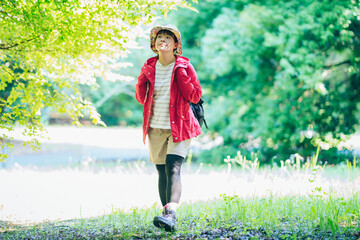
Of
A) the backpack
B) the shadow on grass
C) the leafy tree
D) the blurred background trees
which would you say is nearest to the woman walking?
the backpack

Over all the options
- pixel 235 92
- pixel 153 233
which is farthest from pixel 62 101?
pixel 235 92

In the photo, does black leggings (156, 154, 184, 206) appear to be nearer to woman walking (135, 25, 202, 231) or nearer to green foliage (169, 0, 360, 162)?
woman walking (135, 25, 202, 231)

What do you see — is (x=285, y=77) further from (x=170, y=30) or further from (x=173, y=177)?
(x=173, y=177)

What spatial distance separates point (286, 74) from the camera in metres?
9.27

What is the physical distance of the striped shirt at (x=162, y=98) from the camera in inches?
144

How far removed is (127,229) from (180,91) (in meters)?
1.38

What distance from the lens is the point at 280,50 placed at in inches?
364

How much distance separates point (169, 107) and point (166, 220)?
3.22ft

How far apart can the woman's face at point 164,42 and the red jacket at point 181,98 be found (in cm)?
13

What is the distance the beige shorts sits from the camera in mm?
3625

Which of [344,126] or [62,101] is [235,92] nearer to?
[344,126]

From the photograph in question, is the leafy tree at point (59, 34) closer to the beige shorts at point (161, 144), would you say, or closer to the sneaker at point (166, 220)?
the beige shorts at point (161, 144)

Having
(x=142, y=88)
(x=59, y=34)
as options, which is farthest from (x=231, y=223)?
(x=59, y=34)

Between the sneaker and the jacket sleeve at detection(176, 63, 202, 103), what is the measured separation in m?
0.99
